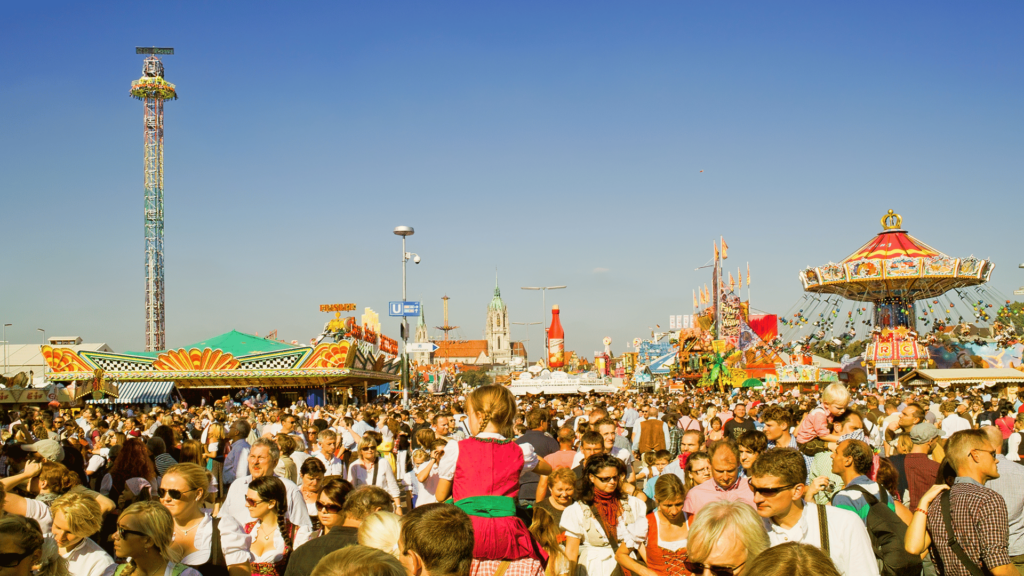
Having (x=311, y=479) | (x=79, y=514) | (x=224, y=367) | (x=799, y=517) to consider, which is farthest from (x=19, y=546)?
(x=224, y=367)

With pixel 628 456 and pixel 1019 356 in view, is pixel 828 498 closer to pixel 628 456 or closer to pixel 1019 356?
pixel 628 456

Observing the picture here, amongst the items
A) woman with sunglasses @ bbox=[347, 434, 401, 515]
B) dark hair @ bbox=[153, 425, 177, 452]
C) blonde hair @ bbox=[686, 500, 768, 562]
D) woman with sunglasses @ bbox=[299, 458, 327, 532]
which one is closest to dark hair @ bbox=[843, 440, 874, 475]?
blonde hair @ bbox=[686, 500, 768, 562]

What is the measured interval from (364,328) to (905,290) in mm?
36567

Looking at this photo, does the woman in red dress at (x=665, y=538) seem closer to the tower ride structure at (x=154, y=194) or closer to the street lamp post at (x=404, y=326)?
the street lamp post at (x=404, y=326)

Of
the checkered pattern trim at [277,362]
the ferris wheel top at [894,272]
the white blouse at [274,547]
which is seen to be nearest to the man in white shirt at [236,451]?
the white blouse at [274,547]

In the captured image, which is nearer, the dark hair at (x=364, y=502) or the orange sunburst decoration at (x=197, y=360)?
the dark hair at (x=364, y=502)

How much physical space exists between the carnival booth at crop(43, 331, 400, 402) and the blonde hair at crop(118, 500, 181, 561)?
40865 millimetres

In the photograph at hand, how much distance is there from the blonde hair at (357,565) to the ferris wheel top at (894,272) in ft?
191

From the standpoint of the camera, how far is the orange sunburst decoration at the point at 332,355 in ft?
145

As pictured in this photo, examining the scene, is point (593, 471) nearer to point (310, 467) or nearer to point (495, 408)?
point (495, 408)

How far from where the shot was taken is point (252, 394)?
46.1 m

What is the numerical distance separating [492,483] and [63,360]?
4840 cm

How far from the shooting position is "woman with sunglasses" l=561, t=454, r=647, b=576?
5.08 metres

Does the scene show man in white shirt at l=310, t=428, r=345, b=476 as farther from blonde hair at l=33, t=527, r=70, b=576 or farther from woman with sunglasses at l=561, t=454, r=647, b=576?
blonde hair at l=33, t=527, r=70, b=576
